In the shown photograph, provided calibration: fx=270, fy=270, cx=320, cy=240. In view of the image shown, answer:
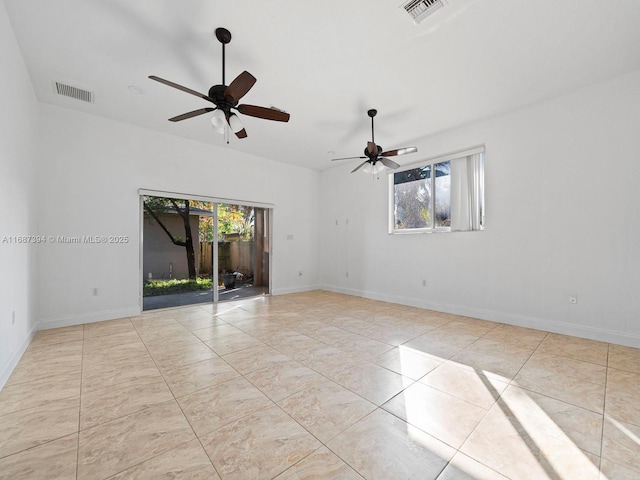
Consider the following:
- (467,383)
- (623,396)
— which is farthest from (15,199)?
Answer: (623,396)

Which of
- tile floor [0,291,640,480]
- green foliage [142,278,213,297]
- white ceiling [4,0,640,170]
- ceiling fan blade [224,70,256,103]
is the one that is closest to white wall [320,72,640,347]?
white ceiling [4,0,640,170]

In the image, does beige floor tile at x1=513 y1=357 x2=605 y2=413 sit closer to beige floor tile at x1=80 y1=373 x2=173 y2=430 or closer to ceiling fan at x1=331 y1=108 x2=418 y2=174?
beige floor tile at x1=80 y1=373 x2=173 y2=430

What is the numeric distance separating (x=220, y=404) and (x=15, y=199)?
3.05 meters

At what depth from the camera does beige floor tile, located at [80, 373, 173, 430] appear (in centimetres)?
193

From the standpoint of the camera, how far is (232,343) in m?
3.33

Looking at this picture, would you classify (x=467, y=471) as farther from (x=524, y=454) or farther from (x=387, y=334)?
(x=387, y=334)

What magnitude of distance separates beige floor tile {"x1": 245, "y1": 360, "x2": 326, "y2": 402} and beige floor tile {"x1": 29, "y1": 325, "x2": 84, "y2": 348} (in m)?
2.79

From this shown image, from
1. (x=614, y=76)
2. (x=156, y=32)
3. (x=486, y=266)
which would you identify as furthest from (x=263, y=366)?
(x=614, y=76)

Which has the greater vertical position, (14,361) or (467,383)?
(14,361)

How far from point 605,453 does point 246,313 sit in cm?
439

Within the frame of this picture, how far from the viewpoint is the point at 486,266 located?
4.45 metres

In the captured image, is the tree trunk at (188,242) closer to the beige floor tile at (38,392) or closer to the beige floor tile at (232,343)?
the beige floor tile at (232,343)

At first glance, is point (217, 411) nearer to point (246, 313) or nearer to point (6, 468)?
point (6, 468)

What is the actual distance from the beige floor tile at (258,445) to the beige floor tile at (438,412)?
2.38 ft
